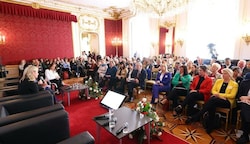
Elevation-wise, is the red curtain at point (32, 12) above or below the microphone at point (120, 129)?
above

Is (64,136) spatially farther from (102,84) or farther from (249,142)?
(102,84)

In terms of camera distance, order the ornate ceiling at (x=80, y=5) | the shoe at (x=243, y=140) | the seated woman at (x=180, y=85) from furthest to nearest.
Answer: the ornate ceiling at (x=80, y=5), the seated woman at (x=180, y=85), the shoe at (x=243, y=140)

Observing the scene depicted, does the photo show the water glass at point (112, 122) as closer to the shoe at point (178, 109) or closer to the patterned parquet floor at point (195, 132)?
the patterned parquet floor at point (195, 132)

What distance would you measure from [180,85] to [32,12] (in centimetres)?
690

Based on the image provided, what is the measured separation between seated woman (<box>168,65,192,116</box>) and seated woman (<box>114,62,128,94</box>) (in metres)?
1.63

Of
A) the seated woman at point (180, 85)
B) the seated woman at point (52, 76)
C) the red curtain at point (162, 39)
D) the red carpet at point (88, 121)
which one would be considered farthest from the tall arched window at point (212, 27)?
the seated woman at point (52, 76)

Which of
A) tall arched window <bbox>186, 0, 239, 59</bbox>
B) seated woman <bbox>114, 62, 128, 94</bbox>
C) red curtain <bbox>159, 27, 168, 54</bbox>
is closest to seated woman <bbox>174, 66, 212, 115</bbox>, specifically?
seated woman <bbox>114, 62, 128, 94</bbox>

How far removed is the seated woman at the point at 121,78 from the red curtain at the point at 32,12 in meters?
4.53

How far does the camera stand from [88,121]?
3.04 meters

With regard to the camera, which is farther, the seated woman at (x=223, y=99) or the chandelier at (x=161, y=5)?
the chandelier at (x=161, y=5)

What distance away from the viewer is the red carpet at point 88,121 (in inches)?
92.7

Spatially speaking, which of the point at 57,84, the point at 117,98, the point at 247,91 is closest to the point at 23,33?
the point at 57,84

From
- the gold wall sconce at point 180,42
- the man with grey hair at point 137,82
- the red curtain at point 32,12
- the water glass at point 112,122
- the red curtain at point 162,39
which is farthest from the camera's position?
the red curtain at point 162,39

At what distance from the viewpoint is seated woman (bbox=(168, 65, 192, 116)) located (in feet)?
11.0
